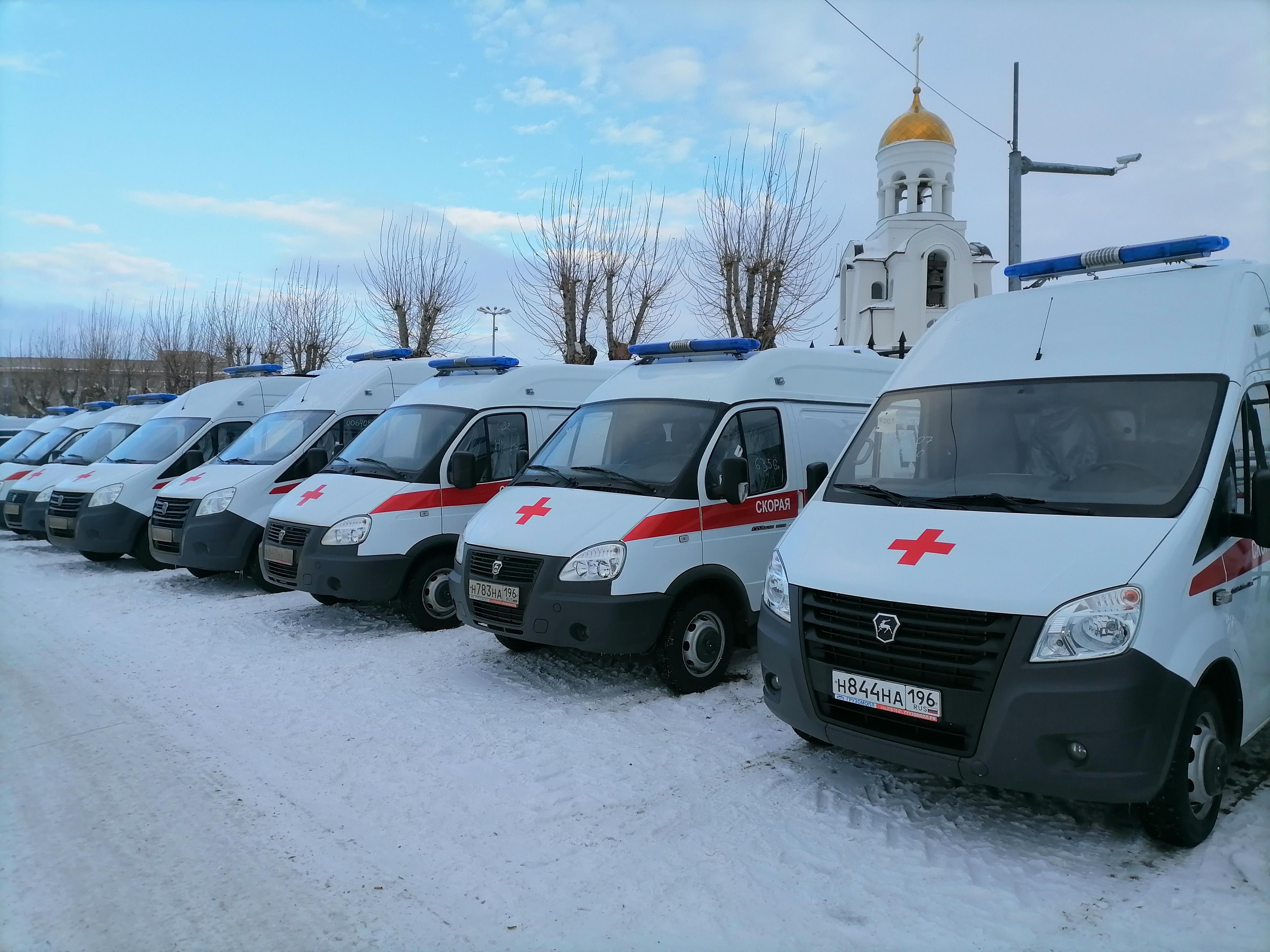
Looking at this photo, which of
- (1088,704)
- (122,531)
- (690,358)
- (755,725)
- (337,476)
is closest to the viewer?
(1088,704)

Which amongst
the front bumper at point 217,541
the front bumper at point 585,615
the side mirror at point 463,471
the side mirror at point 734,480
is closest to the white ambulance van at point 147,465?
the front bumper at point 217,541

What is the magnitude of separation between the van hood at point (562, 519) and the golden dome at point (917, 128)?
37972mm

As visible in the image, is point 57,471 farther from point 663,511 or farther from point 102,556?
point 663,511

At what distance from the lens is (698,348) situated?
285 inches

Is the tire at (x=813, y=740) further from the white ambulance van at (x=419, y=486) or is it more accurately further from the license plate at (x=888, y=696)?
the white ambulance van at (x=419, y=486)

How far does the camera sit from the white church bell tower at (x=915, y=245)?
39.5 meters

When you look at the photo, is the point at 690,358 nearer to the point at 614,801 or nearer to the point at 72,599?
the point at 614,801

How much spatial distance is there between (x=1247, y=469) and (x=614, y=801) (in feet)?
11.3

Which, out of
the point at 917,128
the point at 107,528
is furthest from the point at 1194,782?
the point at 917,128

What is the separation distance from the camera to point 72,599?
32.2 feet

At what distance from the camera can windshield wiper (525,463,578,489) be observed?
263 inches

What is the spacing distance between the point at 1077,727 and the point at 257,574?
9.06 metres

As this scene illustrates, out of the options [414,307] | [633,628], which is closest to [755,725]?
[633,628]

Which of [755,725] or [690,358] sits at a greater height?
[690,358]
